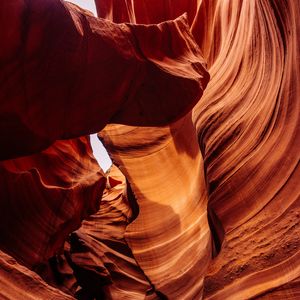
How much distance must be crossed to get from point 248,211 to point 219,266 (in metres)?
0.38

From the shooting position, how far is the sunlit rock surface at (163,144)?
7.46 ft

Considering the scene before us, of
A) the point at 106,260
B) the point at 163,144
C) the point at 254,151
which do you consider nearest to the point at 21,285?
the point at 254,151

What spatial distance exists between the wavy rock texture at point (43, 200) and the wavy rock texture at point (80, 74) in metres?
0.59

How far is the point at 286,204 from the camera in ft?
7.20

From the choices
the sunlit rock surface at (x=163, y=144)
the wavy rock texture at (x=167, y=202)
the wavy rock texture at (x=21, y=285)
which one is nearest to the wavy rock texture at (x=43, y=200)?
the sunlit rock surface at (x=163, y=144)

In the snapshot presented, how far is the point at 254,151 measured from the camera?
2682mm

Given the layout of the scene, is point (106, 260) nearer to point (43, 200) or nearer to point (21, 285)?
Result: point (43, 200)

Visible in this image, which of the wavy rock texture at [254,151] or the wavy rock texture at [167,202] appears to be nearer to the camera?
the wavy rock texture at [254,151]

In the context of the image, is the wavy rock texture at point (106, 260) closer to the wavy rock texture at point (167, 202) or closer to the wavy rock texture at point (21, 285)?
the wavy rock texture at point (167, 202)

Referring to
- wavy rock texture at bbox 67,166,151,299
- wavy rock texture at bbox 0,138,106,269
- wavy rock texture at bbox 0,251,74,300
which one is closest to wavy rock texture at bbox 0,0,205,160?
wavy rock texture at bbox 0,138,106,269

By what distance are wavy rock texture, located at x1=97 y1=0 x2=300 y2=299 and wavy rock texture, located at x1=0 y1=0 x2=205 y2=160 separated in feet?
1.40

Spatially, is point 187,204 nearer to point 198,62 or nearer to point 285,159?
point 198,62

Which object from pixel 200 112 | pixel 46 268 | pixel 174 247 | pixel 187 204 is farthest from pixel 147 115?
pixel 46 268

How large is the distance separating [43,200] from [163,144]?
1.60m
